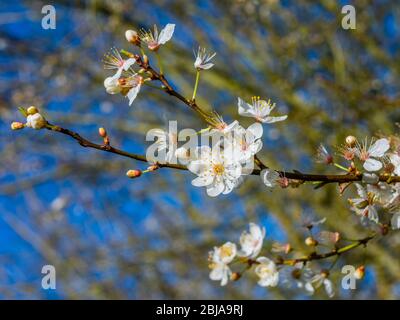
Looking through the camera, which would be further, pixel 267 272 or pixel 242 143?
pixel 267 272

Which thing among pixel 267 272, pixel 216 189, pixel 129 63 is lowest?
pixel 267 272

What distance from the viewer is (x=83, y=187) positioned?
4.68 m

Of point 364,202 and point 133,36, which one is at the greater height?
point 133,36

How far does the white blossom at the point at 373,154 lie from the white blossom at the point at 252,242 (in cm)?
41

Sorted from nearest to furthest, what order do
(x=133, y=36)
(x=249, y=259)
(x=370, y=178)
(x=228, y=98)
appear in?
(x=370, y=178) → (x=133, y=36) → (x=249, y=259) → (x=228, y=98)

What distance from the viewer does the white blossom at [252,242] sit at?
1526 mm

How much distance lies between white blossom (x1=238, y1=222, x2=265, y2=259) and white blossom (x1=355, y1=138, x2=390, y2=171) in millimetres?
409

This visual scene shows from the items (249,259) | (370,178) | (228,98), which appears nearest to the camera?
(370,178)

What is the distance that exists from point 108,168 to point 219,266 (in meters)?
2.43

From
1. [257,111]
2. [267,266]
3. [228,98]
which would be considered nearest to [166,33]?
Result: [257,111]

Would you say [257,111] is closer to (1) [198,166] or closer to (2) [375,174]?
(1) [198,166]

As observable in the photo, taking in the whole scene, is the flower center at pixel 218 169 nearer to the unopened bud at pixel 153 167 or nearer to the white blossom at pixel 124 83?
the unopened bud at pixel 153 167

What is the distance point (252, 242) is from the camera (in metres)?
1.57

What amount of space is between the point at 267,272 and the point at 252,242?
3.8 inches
